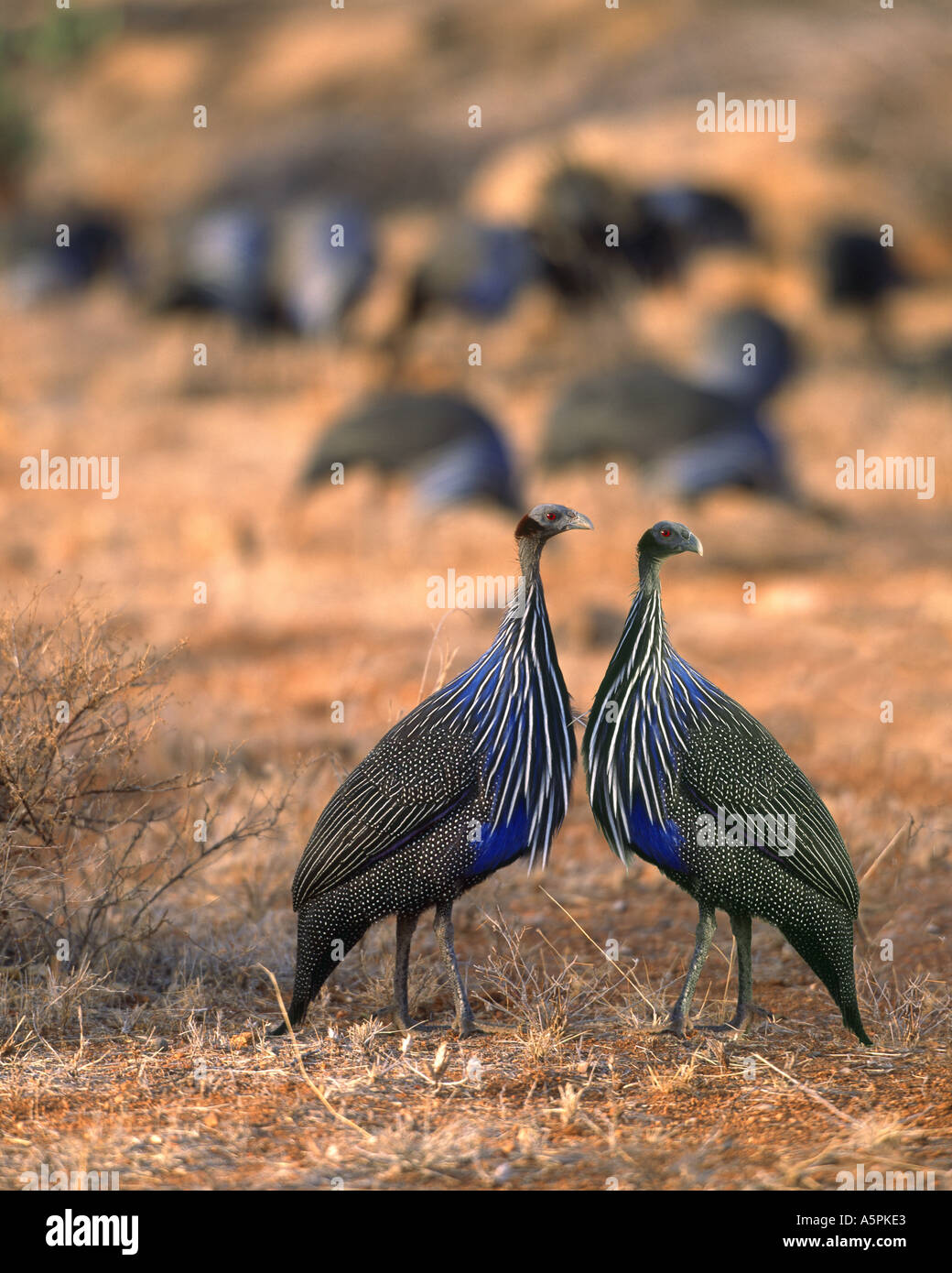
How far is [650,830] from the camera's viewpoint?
3.52 meters

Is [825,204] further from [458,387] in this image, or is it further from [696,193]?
[458,387]

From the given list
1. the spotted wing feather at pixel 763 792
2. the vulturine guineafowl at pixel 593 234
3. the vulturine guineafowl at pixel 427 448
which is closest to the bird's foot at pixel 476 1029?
the spotted wing feather at pixel 763 792

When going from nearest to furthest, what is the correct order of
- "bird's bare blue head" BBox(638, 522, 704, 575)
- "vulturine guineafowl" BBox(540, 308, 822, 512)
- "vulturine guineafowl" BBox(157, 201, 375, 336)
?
"bird's bare blue head" BBox(638, 522, 704, 575)
"vulturine guineafowl" BBox(540, 308, 822, 512)
"vulturine guineafowl" BBox(157, 201, 375, 336)

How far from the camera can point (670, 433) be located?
40.2 ft

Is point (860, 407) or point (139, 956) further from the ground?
point (860, 407)

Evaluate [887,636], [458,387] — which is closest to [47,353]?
[458,387]

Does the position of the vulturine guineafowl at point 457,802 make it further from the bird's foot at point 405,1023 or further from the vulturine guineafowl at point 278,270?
the vulturine guineafowl at point 278,270

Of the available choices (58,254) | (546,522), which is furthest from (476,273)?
(546,522)

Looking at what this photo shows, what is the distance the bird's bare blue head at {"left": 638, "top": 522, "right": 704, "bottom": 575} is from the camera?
3611mm

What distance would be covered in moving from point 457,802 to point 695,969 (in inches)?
28.6

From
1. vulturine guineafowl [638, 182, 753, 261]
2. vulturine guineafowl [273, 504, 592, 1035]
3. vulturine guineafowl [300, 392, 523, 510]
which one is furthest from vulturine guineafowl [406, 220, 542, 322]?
vulturine guineafowl [273, 504, 592, 1035]

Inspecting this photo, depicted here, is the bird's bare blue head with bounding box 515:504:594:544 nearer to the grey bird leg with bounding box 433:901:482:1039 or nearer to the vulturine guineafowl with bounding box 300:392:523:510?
the grey bird leg with bounding box 433:901:482:1039

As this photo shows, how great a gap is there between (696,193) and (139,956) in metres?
19.2

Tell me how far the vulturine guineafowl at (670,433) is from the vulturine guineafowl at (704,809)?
7.96m
